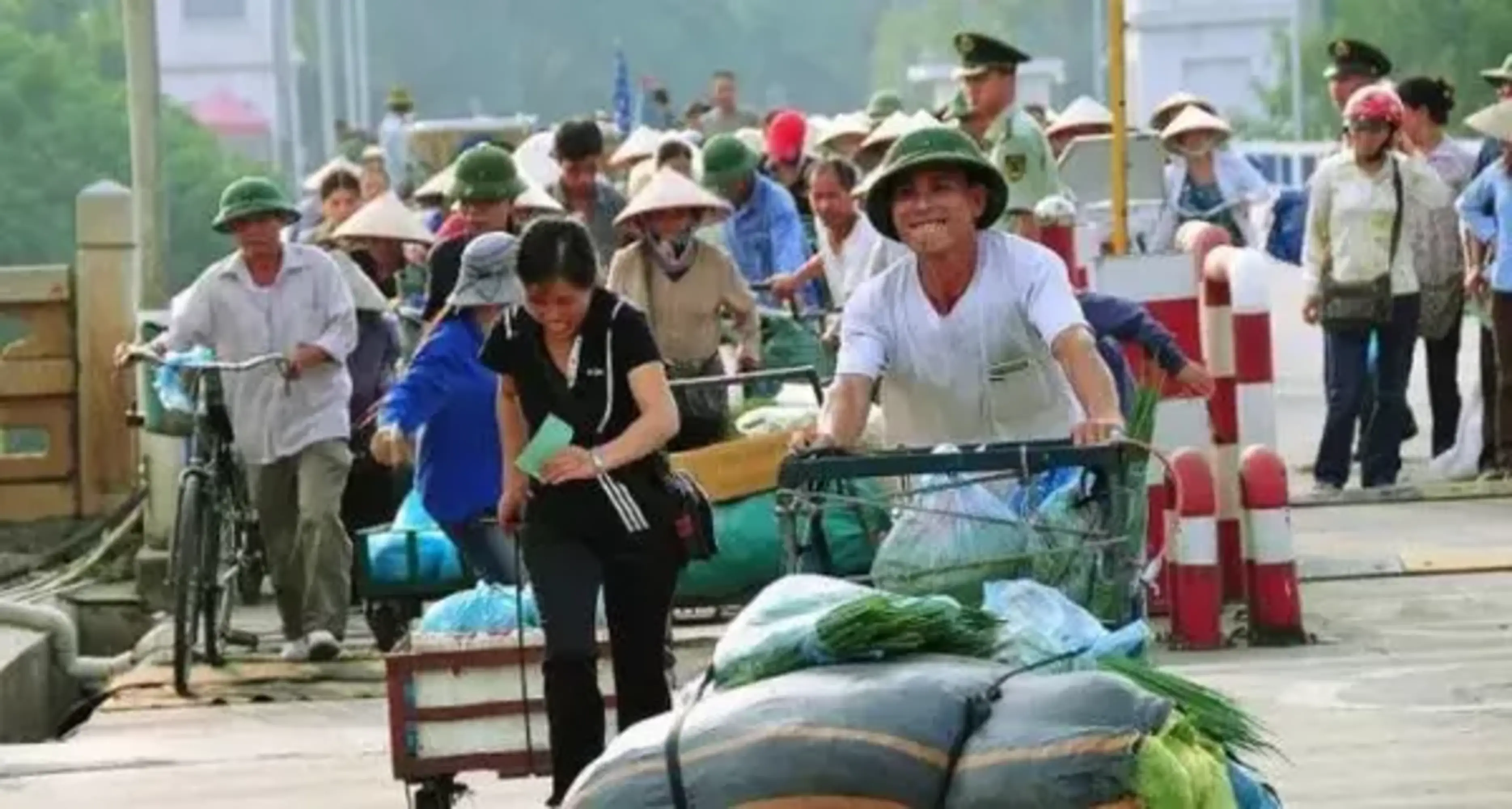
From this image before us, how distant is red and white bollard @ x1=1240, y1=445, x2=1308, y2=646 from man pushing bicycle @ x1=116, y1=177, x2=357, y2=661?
328cm

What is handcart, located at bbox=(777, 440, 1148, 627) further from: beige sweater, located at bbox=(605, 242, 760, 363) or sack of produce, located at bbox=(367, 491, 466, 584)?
beige sweater, located at bbox=(605, 242, 760, 363)

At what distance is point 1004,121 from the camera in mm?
16422

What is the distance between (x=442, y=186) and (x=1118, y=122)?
15.6ft

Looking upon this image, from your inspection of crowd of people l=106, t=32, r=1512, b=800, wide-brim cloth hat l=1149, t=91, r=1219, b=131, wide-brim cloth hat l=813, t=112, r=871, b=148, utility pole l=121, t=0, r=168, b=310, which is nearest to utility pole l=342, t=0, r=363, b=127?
wide-brim cloth hat l=813, t=112, r=871, b=148

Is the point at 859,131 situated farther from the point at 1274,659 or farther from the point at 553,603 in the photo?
the point at 553,603

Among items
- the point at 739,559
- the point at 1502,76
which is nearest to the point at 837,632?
the point at 739,559

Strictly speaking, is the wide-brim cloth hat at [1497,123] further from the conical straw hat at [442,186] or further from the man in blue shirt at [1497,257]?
the conical straw hat at [442,186]

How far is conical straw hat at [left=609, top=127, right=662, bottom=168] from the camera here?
87.4ft

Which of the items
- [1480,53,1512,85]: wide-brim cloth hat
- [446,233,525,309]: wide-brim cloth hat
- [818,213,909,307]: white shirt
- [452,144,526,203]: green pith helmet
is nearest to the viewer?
[446,233,525,309]: wide-brim cloth hat

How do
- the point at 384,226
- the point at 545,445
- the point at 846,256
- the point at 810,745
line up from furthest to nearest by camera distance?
the point at 384,226, the point at 846,256, the point at 545,445, the point at 810,745

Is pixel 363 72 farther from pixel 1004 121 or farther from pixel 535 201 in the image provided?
pixel 1004 121

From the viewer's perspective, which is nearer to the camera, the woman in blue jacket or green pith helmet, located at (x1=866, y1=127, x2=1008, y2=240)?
green pith helmet, located at (x1=866, y1=127, x2=1008, y2=240)

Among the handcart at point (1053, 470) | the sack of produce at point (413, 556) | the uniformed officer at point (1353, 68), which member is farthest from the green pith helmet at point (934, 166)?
the uniformed officer at point (1353, 68)

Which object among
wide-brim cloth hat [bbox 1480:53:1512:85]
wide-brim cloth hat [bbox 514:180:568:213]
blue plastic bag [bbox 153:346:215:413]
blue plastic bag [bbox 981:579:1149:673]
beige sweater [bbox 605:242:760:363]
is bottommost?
blue plastic bag [bbox 981:579:1149:673]
